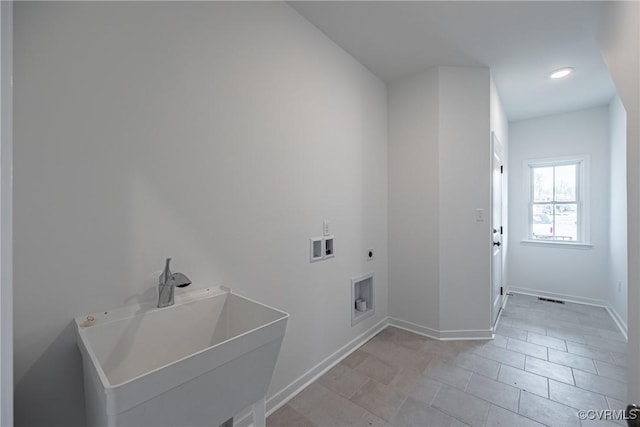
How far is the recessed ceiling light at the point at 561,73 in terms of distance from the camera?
8.86 feet

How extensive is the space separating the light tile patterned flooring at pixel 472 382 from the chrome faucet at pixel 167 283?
1062 mm

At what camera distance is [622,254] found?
2.88 meters

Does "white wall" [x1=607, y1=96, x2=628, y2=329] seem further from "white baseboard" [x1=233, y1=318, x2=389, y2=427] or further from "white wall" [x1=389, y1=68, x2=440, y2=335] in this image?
"white baseboard" [x1=233, y1=318, x2=389, y2=427]

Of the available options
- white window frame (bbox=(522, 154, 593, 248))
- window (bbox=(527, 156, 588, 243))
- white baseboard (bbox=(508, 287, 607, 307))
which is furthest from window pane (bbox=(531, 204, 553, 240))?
white baseboard (bbox=(508, 287, 607, 307))

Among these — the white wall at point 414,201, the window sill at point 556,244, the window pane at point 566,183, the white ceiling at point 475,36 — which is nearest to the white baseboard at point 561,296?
the window sill at point 556,244

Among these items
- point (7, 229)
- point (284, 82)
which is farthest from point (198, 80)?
point (7, 229)

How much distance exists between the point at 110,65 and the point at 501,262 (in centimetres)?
420

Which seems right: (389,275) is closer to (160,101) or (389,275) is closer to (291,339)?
(291,339)

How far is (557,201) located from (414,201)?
2.74 meters

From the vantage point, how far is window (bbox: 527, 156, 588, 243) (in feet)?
12.4

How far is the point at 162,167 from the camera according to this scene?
125 centimetres

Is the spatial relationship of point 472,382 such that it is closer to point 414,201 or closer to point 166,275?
point 414,201

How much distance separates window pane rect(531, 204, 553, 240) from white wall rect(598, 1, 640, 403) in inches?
120

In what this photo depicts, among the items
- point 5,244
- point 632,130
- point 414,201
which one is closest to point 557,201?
point 414,201
